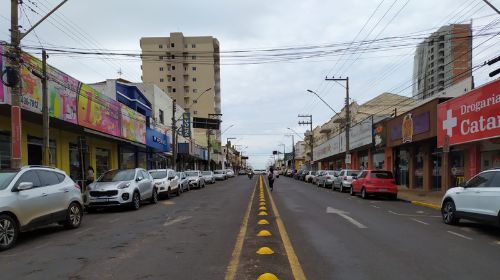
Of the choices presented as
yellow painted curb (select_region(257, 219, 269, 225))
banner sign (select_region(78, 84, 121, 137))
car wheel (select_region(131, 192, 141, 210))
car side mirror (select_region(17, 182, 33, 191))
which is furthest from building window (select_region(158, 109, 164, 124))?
car side mirror (select_region(17, 182, 33, 191))

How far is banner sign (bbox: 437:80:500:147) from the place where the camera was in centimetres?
2058

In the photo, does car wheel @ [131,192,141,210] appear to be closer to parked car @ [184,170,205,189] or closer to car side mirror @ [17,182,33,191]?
car side mirror @ [17,182,33,191]

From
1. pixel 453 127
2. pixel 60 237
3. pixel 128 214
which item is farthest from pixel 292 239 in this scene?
pixel 453 127

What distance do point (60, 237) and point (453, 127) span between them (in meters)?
19.9

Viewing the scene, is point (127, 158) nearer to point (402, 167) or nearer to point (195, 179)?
point (195, 179)

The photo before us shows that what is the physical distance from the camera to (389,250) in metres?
9.14

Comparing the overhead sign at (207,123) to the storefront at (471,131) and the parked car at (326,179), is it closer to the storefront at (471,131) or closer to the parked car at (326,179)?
the parked car at (326,179)

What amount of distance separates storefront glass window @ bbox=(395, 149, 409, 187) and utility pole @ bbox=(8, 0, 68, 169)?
26.8 metres

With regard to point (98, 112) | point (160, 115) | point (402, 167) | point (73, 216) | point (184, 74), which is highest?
point (184, 74)

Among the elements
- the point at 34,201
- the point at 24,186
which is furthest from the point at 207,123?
the point at 24,186

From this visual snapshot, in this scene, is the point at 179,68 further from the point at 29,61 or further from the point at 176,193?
the point at 29,61

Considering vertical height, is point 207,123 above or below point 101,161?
above

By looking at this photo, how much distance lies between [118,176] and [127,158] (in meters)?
18.4

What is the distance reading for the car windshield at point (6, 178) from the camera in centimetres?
1037
